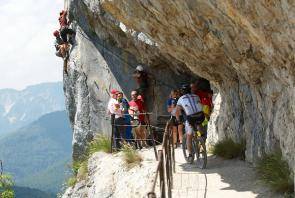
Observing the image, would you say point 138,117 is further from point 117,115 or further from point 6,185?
point 6,185

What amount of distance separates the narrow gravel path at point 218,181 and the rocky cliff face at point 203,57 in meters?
0.66

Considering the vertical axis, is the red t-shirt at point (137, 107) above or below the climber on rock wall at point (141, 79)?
below

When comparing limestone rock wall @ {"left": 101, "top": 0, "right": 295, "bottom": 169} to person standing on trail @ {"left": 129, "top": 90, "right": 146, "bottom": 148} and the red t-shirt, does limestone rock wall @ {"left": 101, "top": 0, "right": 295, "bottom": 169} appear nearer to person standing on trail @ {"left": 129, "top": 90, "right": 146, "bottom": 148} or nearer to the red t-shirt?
person standing on trail @ {"left": 129, "top": 90, "right": 146, "bottom": 148}

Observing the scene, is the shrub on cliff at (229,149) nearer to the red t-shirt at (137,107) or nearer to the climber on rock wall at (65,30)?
the red t-shirt at (137,107)

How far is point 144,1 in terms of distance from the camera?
11492 millimetres

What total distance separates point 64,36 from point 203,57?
39.1 ft

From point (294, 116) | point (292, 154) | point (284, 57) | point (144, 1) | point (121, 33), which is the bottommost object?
point (292, 154)

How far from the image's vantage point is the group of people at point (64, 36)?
22812 millimetres

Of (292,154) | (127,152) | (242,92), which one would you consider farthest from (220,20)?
(127,152)

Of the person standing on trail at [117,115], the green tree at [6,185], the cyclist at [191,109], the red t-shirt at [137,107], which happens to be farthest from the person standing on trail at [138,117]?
the green tree at [6,185]

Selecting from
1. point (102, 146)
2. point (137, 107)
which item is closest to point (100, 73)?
point (137, 107)

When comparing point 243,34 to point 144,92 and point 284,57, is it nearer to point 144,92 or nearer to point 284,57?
point 284,57

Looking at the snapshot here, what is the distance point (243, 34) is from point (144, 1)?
2.80m

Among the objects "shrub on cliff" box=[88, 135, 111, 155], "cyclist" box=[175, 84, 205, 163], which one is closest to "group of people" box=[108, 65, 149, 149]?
"shrub on cliff" box=[88, 135, 111, 155]
